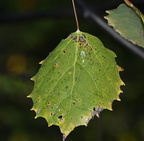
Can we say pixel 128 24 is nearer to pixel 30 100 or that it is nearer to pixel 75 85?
pixel 75 85

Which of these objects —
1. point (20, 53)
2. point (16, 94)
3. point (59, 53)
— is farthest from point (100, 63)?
point (20, 53)

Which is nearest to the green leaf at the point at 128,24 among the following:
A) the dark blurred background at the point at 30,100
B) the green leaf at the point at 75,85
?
the green leaf at the point at 75,85

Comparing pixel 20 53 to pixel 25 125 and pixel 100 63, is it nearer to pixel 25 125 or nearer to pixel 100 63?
pixel 25 125

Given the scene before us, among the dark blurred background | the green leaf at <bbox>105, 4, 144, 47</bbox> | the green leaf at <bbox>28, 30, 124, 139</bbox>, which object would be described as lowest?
the dark blurred background

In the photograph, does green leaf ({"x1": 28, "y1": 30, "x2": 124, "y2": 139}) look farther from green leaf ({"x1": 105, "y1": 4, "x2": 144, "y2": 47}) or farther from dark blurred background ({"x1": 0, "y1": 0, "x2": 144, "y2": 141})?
dark blurred background ({"x1": 0, "y1": 0, "x2": 144, "y2": 141})

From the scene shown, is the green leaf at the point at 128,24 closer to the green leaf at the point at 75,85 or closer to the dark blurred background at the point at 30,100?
the green leaf at the point at 75,85

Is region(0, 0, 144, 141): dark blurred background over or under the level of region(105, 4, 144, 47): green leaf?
under

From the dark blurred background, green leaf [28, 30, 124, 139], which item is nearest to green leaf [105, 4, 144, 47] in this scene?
green leaf [28, 30, 124, 139]
